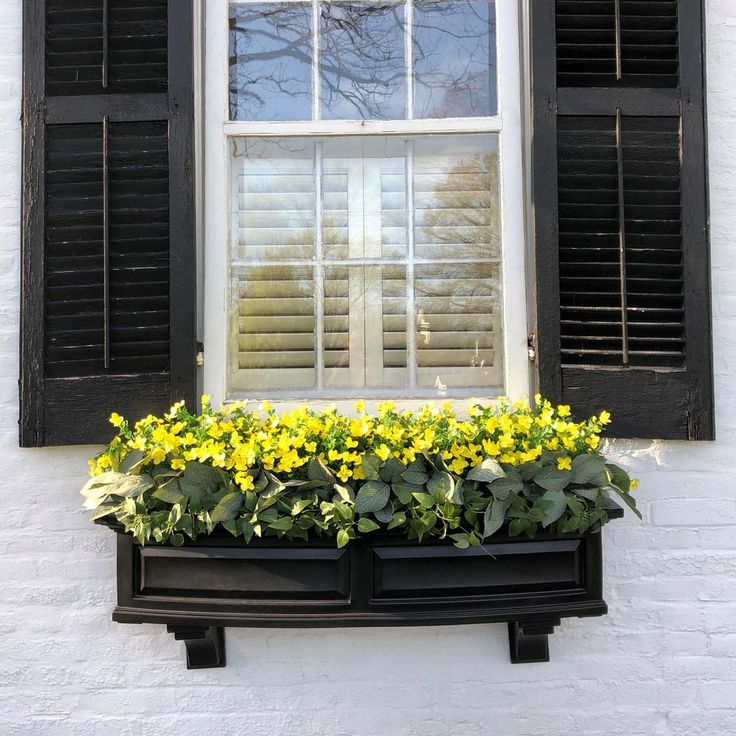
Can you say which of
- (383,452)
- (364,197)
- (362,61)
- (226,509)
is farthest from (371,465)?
(362,61)

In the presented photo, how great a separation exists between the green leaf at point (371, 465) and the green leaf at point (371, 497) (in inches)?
0.8

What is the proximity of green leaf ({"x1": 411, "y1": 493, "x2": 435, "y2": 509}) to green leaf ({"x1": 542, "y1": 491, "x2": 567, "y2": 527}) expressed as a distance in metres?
0.29

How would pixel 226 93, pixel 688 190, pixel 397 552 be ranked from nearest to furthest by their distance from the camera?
pixel 397 552, pixel 688 190, pixel 226 93

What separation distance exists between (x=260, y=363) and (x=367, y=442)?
51cm

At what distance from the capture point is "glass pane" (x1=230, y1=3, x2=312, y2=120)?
196 centimetres

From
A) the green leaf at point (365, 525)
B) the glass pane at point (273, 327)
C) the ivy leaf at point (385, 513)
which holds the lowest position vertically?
the green leaf at point (365, 525)

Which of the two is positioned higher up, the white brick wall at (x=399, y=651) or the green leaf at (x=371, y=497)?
the green leaf at (x=371, y=497)

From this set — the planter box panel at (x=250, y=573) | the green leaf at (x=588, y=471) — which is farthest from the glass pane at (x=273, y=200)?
the green leaf at (x=588, y=471)

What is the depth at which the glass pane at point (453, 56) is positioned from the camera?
195cm

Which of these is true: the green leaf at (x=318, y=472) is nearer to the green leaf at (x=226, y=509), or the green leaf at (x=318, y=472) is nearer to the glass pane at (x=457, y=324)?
the green leaf at (x=226, y=509)

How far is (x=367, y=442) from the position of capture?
1605 millimetres

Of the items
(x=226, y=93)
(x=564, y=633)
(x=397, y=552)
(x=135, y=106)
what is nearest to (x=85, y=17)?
(x=135, y=106)

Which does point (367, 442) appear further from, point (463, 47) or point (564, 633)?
point (463, 47)

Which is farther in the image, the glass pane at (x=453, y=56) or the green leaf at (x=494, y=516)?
the glass pane at (x=453, y=56)
